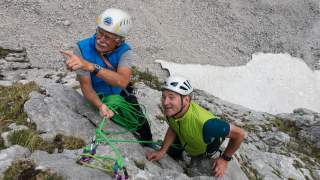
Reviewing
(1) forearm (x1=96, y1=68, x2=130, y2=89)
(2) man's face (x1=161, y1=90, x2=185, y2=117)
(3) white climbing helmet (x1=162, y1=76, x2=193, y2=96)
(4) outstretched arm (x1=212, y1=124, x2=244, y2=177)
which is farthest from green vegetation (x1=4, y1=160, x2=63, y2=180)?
(4) outstretched arm (x1=212, y1=124, x2=244, y2=177)

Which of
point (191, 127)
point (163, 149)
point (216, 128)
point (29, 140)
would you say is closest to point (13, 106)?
point (29, 140)

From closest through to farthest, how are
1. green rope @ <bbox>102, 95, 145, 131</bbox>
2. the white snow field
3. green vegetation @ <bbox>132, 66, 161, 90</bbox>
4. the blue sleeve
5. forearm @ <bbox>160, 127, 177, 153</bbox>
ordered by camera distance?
the blue sleeve
green rope @ <bbox>102, 95, 145, 131</bbox>
forearm @ <bbox>160, 127, 177, 153</bbox>
green vegetation @ <bbox>132, 66, 161, 90</bbox>
the white snow field

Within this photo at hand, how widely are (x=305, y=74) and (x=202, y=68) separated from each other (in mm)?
5889

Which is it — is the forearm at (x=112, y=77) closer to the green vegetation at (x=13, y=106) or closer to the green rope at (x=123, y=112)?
the green rope at (x=123, y=112)

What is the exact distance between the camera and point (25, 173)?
4.91m

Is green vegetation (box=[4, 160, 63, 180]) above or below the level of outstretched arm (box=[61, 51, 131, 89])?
below

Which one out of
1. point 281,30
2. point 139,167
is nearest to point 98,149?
point 139,167

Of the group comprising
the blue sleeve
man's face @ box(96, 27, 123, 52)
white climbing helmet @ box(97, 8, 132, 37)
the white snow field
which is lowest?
the white snow field

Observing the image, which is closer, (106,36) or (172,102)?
(172,102)

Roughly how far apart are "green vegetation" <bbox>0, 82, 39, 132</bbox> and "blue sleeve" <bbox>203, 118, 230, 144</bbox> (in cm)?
286

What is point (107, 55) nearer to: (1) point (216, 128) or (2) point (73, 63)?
(2) point (73, 63)

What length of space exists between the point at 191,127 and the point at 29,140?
8.60ft

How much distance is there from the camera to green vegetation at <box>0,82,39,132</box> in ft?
20.7

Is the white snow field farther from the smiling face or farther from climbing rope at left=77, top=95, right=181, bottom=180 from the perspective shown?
the smiling face
